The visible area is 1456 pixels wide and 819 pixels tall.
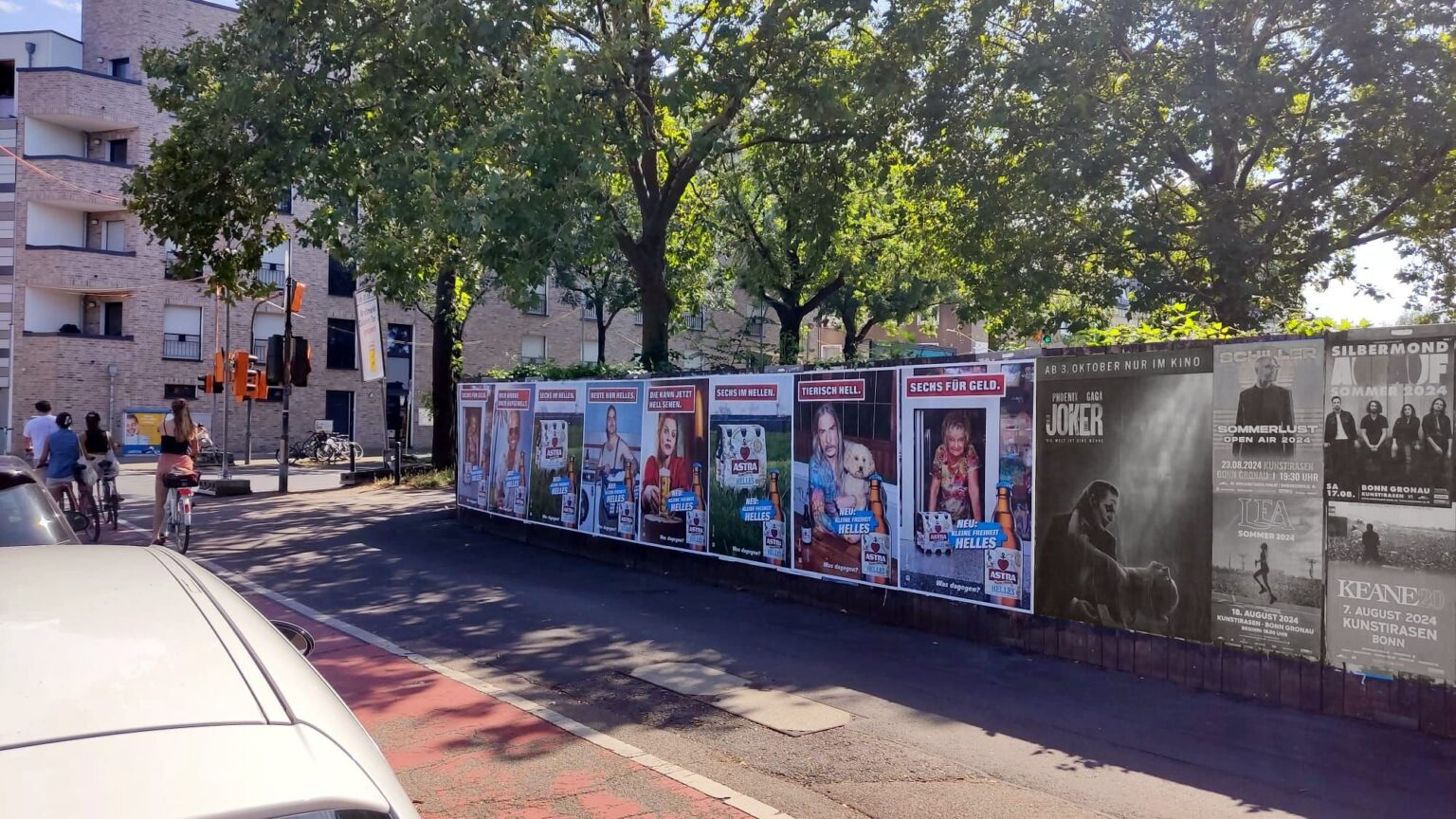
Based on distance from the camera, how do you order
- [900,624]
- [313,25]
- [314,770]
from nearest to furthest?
[314,770] < [900,624] < [313,25]

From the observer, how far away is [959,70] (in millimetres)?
15789

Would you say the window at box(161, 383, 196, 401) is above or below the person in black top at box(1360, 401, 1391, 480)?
above

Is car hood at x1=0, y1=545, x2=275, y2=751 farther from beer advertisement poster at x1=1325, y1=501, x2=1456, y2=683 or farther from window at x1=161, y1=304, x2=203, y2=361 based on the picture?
window at x1=161, y1=304, x2=203, y2=361

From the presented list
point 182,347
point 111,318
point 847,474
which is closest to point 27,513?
point 847,474

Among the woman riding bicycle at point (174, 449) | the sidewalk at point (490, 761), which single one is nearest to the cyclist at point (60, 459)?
the woman riding bicycle at point (174, 449)

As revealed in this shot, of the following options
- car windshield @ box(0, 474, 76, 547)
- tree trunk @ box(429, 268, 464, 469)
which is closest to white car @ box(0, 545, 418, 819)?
car windshield @ box(0, 474, 76, 547)

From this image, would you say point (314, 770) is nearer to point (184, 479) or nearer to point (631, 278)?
point (184, 479)

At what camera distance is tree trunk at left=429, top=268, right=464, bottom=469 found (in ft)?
80.6

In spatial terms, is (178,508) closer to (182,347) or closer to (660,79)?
(660,79)

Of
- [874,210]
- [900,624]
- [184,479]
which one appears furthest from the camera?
[874,210]

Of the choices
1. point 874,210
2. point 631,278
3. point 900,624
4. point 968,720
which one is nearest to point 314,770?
point 968,720

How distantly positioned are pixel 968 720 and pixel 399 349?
148ft

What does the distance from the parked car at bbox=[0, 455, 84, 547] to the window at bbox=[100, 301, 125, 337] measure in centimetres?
4041

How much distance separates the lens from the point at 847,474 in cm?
996
